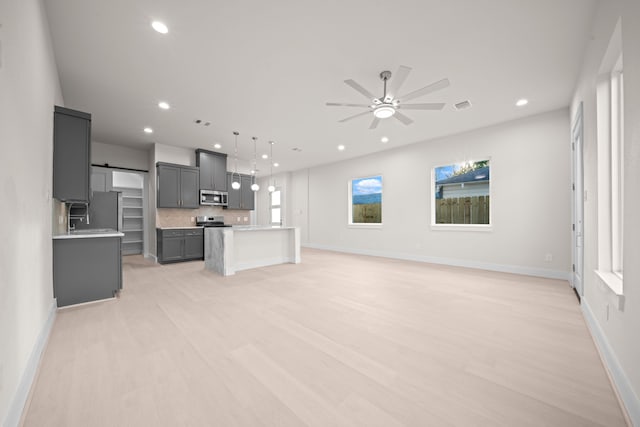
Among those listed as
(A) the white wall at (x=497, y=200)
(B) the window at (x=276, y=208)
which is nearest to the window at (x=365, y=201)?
(A) the white wall at (x=497, y=200)

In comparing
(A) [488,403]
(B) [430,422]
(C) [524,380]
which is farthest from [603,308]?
(B) [430,422]

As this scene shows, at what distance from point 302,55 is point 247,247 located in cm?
374

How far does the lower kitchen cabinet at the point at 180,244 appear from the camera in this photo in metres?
5.87

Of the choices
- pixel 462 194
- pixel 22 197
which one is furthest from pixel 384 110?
pixel 462 194

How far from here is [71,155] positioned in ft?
9.59

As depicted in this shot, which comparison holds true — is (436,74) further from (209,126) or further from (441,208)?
(209,126)

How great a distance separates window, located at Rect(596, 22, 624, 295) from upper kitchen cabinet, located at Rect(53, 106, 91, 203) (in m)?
5.36

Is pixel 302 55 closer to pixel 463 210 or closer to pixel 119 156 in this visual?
pixel 463 210

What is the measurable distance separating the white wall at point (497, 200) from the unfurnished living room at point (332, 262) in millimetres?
41

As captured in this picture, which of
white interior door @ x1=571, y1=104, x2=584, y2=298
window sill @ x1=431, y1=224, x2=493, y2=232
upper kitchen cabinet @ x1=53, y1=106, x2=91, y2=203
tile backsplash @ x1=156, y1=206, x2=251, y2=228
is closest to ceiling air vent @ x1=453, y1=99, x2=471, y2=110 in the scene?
white interior door @ x1=571, y1=104, x2=584, y2=298

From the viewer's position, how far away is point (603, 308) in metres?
2.11

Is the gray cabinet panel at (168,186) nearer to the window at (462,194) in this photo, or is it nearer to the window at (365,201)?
the window at (365,201)

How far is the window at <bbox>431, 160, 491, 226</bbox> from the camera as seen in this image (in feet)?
17.8

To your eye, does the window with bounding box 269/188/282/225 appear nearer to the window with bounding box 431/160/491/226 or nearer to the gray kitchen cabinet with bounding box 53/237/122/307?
the window with bounding box 431/160/491/226
